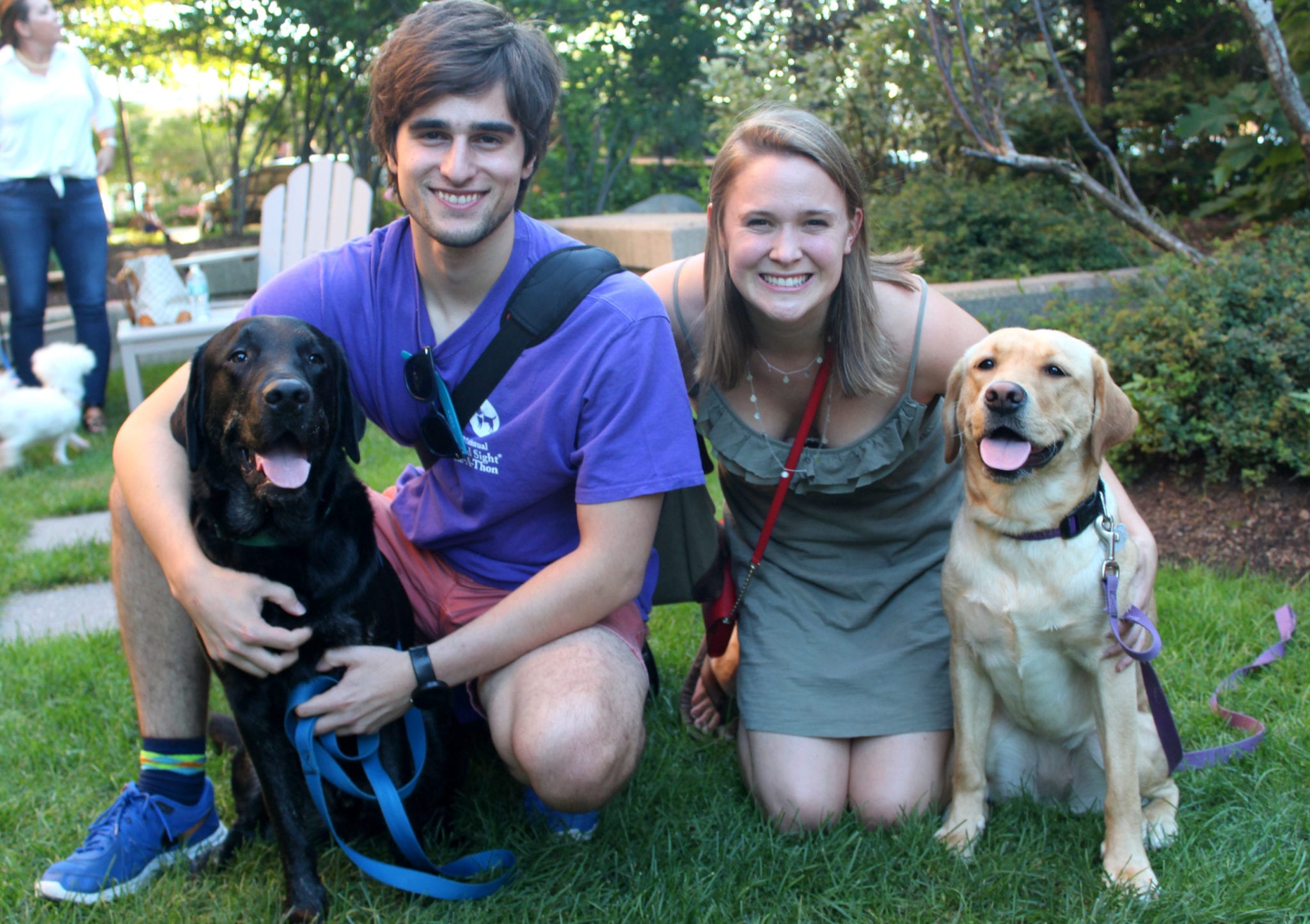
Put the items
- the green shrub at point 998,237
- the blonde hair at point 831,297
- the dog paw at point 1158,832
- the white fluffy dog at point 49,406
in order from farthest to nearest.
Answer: the white fluffy dog at point 49,406, the green shrub at point 998,237, the blonde hair at point 831,297, the dog paw at point 1158,832

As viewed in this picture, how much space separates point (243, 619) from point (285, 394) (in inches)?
18.0

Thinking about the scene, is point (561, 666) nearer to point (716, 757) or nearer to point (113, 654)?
point (716, 757)

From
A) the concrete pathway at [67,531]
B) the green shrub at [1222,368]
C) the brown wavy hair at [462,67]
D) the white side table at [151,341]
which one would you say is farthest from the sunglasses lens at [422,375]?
the white side table at [151,341]

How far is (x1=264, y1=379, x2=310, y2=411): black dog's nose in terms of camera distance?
6.42ft

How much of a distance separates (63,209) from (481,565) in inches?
216

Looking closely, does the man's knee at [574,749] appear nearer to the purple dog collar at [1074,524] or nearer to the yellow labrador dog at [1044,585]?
the yellow labrador dog at [1044,585]

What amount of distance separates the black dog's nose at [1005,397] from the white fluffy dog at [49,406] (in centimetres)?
562

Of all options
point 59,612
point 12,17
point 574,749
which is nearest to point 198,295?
point 12,17

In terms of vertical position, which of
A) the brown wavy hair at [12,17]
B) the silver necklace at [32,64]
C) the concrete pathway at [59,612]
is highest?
the brown wavy hair at [12,17]

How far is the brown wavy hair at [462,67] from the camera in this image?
7.41 ft

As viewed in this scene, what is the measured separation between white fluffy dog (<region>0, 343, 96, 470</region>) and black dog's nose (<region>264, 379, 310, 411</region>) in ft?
15.7

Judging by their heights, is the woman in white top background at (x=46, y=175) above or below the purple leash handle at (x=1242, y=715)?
above

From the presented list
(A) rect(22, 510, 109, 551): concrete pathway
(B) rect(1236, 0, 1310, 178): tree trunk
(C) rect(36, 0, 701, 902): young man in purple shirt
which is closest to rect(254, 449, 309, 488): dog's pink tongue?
(C) rect(36, 0, 701, 902): young man in purple shirt

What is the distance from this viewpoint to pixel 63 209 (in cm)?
647
